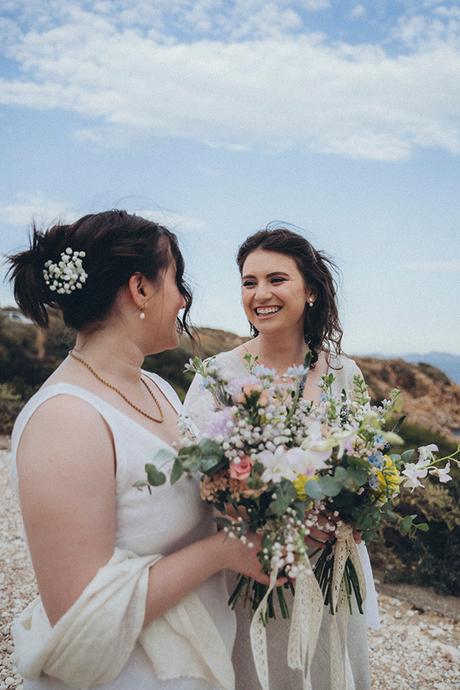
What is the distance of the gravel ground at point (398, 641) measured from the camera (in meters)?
4.65

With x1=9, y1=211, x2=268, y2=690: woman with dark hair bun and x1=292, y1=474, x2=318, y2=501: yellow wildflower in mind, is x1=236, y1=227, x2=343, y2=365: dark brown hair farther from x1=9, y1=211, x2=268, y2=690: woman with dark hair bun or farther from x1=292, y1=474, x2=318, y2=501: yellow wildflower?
x1=292, y1=474, x2=318, y2=501: yellow wildflower

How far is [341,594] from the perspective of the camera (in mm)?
2418

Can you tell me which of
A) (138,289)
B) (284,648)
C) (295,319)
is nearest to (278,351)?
(295,319)

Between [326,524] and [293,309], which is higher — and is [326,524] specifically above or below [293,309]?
below

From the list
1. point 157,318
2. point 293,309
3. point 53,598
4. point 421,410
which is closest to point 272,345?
point 293,309

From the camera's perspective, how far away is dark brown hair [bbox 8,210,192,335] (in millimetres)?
2162

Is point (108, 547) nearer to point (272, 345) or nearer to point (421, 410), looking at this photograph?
point (272, 345)

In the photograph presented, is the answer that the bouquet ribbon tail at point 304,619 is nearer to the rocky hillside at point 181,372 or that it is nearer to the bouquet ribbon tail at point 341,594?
the bouquet ribbon tail at point 341,594

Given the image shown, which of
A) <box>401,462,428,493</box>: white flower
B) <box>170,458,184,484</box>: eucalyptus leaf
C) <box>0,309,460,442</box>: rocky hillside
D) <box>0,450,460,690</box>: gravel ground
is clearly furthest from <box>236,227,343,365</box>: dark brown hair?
<box>0,309,460,442</box>: rocky hillside

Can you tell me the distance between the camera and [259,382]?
2.06 meters

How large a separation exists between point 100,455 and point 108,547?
268mm

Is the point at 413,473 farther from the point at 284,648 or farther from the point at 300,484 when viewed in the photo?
the point at 284,648

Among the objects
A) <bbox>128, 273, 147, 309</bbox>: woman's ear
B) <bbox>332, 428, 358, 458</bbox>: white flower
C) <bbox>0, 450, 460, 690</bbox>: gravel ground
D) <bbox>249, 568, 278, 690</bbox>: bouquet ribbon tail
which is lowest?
<bbox>0, 450, 460, 690</bbox>: gravel ground

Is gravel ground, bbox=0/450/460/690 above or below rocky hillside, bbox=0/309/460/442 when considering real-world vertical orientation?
below
